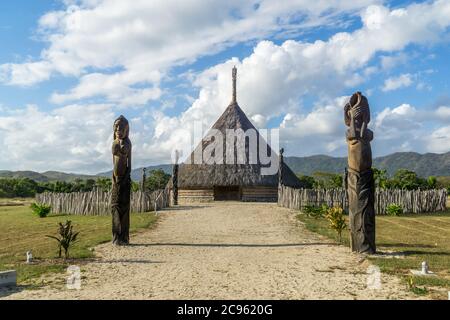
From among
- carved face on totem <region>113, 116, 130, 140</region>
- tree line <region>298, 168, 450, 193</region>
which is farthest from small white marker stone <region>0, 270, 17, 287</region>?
tree line <region>298, 168, 450, 193</region>

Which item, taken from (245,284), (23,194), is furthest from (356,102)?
(23,194)

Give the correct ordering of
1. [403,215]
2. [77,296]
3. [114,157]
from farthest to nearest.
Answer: [403,215] → [114,157] → [77,296]

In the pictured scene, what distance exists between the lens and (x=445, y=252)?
11133 millimetres

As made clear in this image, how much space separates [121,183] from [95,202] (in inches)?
423

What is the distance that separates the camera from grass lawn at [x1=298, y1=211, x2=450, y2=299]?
7.83 metres

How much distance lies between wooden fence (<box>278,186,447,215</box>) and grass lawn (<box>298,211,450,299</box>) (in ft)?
3.98

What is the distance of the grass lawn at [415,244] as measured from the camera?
25.7 feet

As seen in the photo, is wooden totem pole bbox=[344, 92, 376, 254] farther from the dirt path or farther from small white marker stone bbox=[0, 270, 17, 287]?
small white marker stone bbox=[0, 270, 17, 287]

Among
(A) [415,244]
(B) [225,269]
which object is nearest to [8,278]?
(B) [225,269]

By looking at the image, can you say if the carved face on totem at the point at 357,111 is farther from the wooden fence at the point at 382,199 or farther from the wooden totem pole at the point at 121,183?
the wooden fence at the point at 382,199

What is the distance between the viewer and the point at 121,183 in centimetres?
1279

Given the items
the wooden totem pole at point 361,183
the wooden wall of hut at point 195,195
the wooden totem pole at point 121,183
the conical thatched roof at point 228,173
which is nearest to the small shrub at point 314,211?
the conical thatched roof at point 228,173
